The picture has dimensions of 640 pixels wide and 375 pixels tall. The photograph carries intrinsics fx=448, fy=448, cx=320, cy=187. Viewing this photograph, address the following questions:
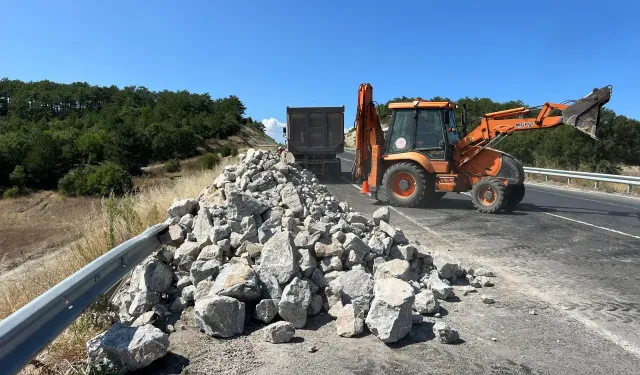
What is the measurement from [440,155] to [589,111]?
3600 mm

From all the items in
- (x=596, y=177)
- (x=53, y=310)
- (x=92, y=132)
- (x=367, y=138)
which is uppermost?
(x=92, y=132)

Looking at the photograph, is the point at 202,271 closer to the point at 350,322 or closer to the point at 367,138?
the point at 350,322

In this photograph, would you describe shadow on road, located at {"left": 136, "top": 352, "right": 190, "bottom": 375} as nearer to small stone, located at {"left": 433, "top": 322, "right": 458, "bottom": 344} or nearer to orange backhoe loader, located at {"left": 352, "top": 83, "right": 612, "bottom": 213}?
small stone, located at {"left": 433, "top": 322, "right": 458, "bottom": 344}

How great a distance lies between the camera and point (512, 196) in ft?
37.8

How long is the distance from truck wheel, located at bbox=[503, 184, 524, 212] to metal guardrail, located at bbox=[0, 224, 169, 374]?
9.62 metres

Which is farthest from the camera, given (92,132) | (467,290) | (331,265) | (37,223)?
(92,132)

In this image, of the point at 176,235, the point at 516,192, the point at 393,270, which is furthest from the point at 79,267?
the point at 516,192

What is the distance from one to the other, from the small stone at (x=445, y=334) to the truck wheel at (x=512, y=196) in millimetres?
8171

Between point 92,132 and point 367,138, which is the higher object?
point 92,132

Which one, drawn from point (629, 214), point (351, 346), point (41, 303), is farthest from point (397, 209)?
point (41, 303)

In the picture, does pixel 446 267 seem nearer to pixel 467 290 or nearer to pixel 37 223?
pixel 467 290

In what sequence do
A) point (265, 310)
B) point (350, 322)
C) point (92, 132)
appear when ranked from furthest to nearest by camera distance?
point (92, 132)
point (265, 310)
point (350, 322)

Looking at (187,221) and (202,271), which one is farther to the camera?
(187,221)

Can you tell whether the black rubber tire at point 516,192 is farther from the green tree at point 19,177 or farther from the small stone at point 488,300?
the green tree at point 19,177
